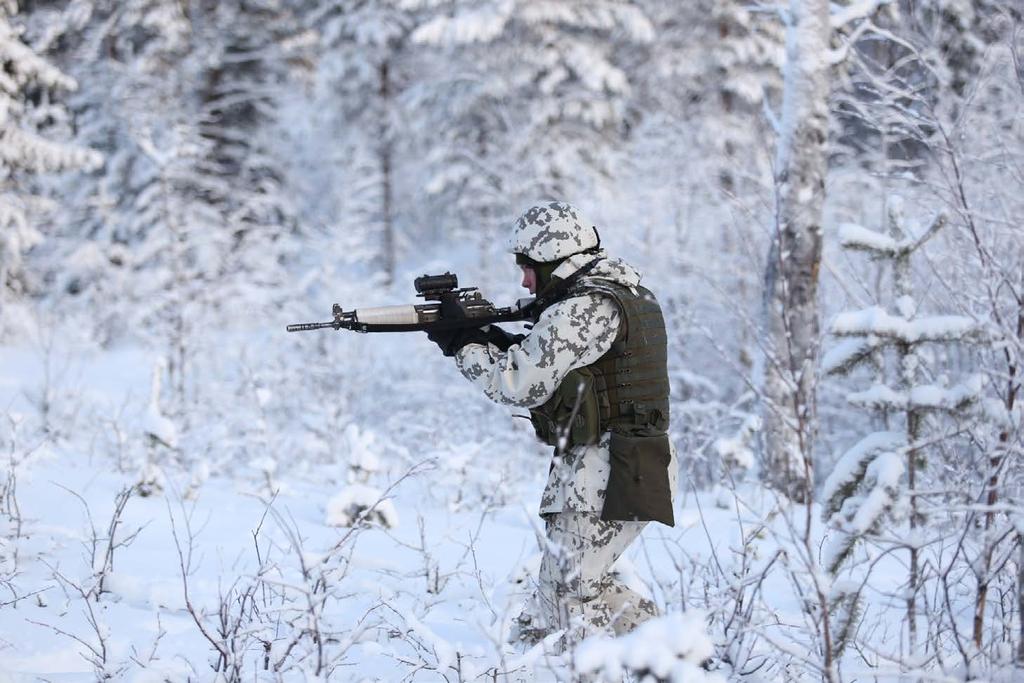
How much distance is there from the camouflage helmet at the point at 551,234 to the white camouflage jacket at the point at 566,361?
53mm

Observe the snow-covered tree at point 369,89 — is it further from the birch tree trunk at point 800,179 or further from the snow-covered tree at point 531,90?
the birch tree trunk at point 800,179

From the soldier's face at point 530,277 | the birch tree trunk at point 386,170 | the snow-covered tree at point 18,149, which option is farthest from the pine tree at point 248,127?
the soldier's face at point 530,277

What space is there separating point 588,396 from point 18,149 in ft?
39.2

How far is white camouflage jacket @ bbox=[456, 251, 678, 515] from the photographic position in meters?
3.06

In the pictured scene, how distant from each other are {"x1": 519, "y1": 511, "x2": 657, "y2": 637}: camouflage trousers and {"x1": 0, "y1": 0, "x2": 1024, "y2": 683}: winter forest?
156mm

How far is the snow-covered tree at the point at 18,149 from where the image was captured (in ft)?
37.3

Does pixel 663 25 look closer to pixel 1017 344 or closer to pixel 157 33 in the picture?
pixel 157 33

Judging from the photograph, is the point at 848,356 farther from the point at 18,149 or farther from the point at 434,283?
the point at 18,149

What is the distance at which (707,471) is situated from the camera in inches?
349

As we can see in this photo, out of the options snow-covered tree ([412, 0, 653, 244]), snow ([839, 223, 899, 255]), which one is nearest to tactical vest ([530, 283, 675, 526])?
snow ([839, 223, 899, 255])

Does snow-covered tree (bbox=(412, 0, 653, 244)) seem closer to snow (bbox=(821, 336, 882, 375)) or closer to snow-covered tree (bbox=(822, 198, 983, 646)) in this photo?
snow-covered tree (bbox=(822, 198, 983, 646))

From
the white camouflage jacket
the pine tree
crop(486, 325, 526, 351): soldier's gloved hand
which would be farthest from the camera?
the pine tree

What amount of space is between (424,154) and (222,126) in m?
4.62

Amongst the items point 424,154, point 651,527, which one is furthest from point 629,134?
point 651,527
